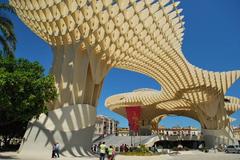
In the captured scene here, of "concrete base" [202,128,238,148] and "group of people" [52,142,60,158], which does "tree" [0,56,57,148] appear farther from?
"concrete base" [202,128,238,148]

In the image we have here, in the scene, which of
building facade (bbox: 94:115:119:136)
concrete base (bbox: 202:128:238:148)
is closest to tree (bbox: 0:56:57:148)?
concrete base (bbox: 202:128:238:148)

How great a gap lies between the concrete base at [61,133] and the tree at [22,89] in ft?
11.5

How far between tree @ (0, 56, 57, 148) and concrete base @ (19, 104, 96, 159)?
138 inches

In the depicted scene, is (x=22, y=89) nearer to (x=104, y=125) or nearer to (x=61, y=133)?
(x=61, y=133)

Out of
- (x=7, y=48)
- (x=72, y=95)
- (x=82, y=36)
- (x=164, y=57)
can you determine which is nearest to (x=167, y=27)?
(x=164, y=57)

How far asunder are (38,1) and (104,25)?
608 centimetres

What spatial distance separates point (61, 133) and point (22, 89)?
8.45m

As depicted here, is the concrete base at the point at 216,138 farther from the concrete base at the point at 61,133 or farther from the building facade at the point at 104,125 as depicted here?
the building facade at the point at 104,125

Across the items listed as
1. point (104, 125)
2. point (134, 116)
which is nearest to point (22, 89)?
point (134, 116)

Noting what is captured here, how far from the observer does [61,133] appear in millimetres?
27406

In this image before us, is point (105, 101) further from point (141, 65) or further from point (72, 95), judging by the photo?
point (72, 95)

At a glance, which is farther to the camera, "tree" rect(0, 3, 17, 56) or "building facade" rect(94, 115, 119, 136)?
"building facade" rect(94, 115, 119, 136)

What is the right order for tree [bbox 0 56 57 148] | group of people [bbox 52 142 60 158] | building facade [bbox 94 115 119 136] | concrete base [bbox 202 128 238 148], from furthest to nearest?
1. building facade [bbox 94 115 119 136]
2. concrete base [bbox 202 128 238 148]
3. group of people [bbox 52 142 60 158]
4. tree [bbox 0 56 57 148]

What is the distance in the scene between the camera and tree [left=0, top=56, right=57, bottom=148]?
64.8 ft
